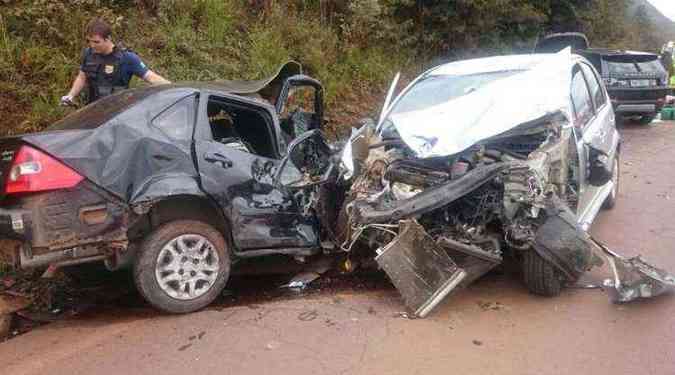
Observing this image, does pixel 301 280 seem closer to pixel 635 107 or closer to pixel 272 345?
pixel 272 345

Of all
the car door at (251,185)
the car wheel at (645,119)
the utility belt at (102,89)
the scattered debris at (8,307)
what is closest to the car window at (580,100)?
the car door at (251,185)

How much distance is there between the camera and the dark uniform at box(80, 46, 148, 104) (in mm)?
5504

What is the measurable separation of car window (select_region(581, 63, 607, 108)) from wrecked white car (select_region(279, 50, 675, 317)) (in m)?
0.78

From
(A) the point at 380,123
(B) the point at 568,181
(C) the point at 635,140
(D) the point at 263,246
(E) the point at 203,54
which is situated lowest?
(C) the point at 635,140

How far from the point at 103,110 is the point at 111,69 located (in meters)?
1.38

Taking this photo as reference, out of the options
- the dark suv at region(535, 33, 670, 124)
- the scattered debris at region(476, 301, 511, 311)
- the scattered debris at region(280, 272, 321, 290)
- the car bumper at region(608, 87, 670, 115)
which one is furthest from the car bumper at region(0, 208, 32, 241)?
the car bumper at region(608, 87, 670, 115)

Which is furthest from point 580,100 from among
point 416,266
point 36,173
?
point 36,173

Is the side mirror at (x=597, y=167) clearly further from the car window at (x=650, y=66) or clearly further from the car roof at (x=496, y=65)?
the car window at (x=650, y=66)

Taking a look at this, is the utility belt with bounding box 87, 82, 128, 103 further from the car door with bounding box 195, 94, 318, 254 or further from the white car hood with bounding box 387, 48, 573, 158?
the white car hood with bounding box 387, 48, 573, 158

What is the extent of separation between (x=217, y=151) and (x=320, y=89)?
1.82 m

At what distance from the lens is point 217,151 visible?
4.38m

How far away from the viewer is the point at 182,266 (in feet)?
13.6

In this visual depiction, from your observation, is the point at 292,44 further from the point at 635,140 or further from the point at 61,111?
the point at 635,140

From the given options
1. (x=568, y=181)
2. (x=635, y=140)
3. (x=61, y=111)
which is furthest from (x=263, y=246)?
(x=635, y=140)
